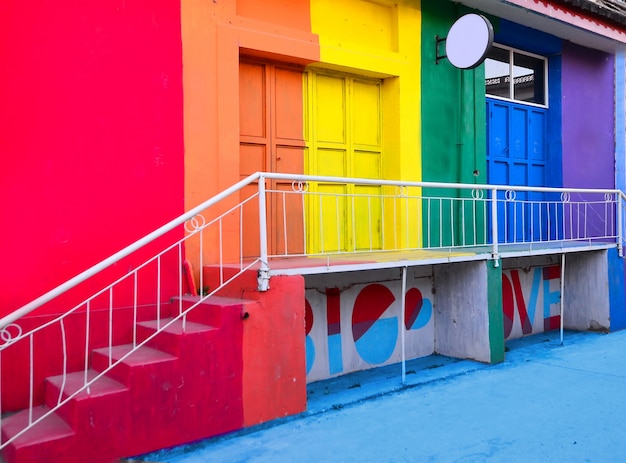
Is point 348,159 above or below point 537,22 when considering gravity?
below

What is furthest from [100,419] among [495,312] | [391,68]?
[391,68]

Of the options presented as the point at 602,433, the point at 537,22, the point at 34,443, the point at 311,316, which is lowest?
the point at 602,433

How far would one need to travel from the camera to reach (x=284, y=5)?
5691 mm

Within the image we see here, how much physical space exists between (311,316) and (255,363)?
1368 millimetres

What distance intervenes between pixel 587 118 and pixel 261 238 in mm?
6883

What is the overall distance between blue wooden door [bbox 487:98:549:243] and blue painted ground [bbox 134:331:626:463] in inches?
98.2

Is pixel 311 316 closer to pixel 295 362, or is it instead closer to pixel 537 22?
pixel 295 362

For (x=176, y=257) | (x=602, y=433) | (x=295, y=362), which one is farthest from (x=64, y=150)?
(x=602, y=433)

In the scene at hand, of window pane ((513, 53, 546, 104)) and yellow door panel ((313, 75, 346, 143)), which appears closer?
yellow door panel ((313, 75, 346, 143))

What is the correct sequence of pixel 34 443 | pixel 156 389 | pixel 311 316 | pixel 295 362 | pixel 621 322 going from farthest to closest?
pixel 621 322 → pixel 311 316 → pixel 295 362 → pixel 156 389 → pixel 34 443

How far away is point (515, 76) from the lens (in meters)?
8.14

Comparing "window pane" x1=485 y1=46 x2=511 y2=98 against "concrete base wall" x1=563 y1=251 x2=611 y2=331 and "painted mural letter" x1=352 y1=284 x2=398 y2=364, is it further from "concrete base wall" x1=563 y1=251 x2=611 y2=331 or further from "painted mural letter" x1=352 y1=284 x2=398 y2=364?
"painted mural letter" x1=352 y1=284 x2=398 y2=364

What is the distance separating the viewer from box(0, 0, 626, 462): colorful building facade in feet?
13.9

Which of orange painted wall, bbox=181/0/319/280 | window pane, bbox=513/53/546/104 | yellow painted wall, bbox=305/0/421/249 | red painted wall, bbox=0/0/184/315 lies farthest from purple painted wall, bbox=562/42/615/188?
red painted wall, bbox=0/0/184/315
